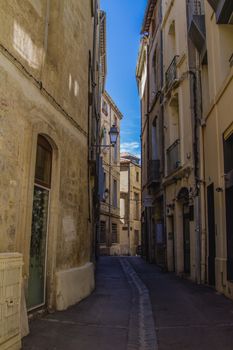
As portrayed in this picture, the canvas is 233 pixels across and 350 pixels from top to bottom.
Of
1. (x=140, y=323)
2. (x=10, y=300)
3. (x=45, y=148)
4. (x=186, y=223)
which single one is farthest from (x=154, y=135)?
(x=10, y=300)

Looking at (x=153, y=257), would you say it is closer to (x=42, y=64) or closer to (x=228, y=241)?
(x=228, y=241)

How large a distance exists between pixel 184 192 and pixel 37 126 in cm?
891

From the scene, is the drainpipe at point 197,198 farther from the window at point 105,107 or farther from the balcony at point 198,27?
the window at point 105,107

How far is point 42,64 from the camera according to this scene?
24.2 ft

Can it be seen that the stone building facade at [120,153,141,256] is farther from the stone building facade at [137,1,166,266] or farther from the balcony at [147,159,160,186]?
the balcony at [147,159,160,186]

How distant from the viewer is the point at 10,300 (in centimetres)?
478

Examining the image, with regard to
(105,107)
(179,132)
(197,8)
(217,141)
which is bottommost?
(217,141)

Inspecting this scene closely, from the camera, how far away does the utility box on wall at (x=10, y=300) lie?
4586 mm

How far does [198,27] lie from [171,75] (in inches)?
173

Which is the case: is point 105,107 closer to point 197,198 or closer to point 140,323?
point 197,198

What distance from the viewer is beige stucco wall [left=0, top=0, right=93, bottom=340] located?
19.2 ft

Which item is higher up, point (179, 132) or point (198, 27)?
point (198, 27)

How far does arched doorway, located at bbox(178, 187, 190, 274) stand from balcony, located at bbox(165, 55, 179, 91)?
409 centimetres

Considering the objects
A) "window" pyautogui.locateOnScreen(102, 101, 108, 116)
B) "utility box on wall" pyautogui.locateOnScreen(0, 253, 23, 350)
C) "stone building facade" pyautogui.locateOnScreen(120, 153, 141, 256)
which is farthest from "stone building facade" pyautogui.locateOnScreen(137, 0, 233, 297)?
"stone building facade" pyautogui.locateOnScreen(120, 153, 141, 256)
